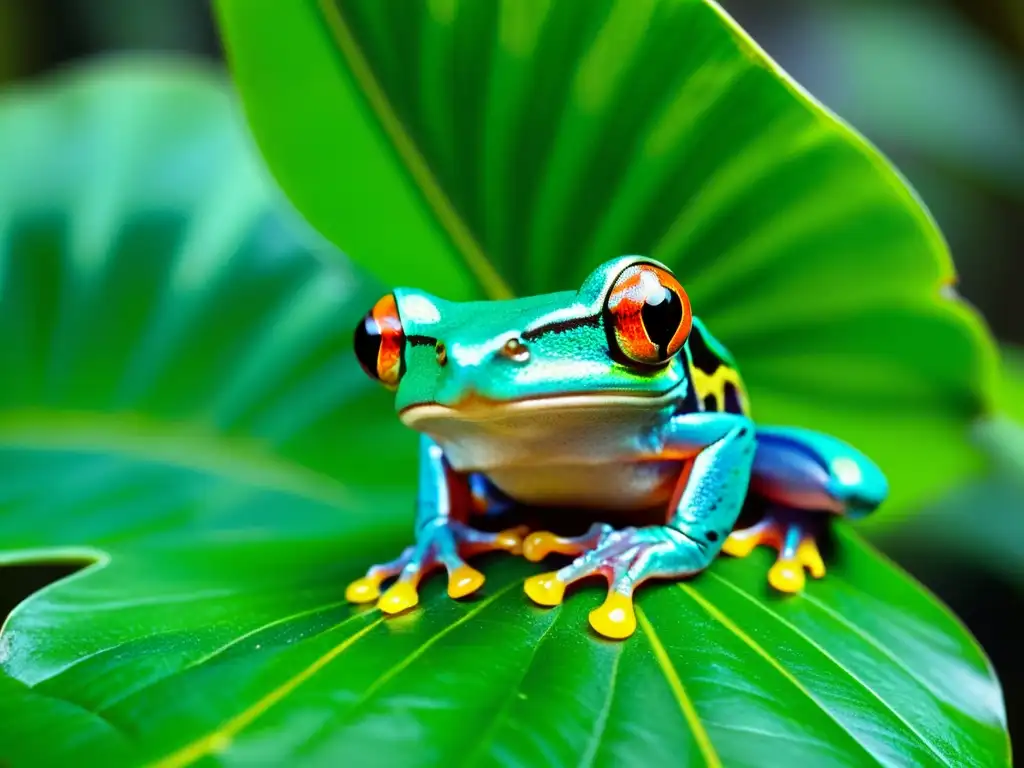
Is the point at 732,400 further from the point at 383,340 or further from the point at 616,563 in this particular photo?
the point at 383,340

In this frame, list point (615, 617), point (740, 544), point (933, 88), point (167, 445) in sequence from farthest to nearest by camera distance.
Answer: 1. point (933, 88)
2. point (167, 445)
3. point (740, 544)
4. point (615, 617)

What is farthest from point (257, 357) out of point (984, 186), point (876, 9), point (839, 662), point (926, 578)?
point (876, 9)

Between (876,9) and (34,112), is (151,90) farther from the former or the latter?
(876,9)

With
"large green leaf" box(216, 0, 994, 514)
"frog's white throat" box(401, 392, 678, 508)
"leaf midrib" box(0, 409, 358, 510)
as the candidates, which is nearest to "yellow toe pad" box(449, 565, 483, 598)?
"frog's white throat" box(401, 392, 678, 508)

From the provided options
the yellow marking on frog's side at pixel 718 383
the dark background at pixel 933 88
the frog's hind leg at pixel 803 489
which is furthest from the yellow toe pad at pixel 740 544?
the dark background at pixel 933 88

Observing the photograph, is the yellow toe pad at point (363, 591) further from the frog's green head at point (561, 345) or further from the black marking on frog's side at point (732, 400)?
the black marking on frog's side at point (732, 400)

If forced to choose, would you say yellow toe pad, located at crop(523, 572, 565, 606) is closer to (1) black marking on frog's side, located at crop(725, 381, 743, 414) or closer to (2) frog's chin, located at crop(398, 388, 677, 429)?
(2) frog's chin, located at crop(398, 388, 677, 429)

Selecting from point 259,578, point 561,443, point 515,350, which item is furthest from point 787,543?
point 259,578
